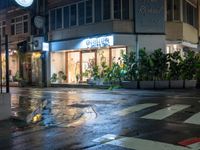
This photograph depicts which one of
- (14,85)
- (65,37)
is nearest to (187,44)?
(65,37)

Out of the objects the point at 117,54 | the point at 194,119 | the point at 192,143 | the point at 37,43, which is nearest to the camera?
the point at 192,143

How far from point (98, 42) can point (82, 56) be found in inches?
136

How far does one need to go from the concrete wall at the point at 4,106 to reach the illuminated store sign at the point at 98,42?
17.4 meters

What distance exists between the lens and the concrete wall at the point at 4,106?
12234 mm

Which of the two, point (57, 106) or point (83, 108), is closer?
point (83, 108)

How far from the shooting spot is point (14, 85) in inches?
1448

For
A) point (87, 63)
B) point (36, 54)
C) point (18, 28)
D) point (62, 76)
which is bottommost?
point (62, 76)

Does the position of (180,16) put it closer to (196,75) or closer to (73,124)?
(196,75)

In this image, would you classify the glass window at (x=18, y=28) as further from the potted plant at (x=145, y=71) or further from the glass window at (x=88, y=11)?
the potted plant at (x=145, y=71)

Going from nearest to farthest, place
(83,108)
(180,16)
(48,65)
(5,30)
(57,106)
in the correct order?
(83,108), (57,106), (180,16), (48,65), (5,30)

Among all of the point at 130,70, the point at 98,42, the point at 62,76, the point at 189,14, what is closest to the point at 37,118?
the point at 130,70

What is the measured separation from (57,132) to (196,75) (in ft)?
62.8

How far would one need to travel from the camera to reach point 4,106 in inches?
485

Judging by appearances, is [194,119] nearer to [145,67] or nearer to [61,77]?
[145,67]
